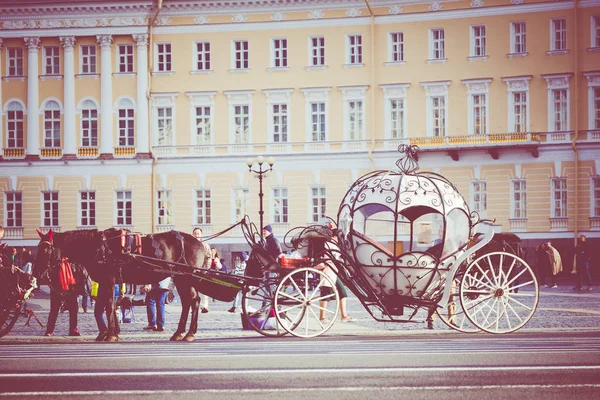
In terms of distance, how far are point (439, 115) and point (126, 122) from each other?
13277 millimetres

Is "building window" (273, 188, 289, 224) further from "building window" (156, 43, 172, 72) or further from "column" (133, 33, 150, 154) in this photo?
"building window" (156, 43, 172, 72)

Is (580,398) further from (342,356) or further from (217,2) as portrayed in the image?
→ (217,2)

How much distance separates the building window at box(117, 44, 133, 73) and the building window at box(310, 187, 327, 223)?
9.53 m

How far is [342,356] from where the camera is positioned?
12.4 m

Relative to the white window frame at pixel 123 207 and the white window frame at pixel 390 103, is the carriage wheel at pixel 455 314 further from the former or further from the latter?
the white window frame at pixel 123 207

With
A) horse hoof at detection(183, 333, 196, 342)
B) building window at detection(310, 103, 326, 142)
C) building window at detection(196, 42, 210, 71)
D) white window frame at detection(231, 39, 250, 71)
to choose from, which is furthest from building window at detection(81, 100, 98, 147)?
horse hoof at detection(183, 333, 196, 342)

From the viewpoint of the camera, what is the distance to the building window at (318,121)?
46500mm

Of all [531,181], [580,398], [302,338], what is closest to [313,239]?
[302,338]

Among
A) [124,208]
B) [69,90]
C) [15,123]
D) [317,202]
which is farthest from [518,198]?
[15,123]

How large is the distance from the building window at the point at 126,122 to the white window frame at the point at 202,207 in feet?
11.9

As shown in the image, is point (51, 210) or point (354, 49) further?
point (51, 210)

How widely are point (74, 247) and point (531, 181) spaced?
3003cm

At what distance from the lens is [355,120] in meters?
46.2

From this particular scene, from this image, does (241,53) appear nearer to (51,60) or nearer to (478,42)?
(51,60)
